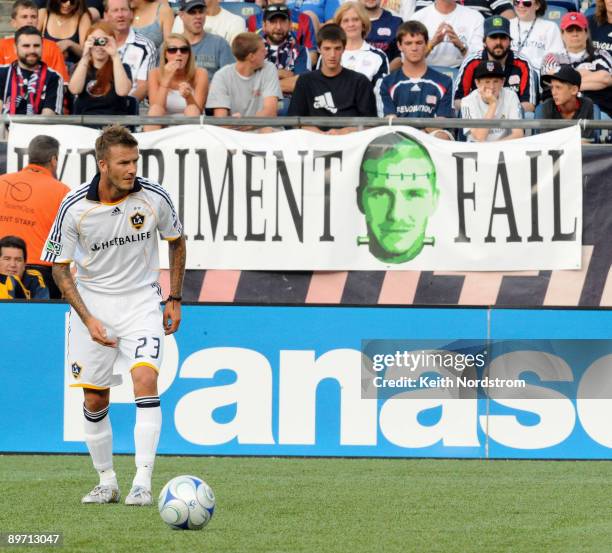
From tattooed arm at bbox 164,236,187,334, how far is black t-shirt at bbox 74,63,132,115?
5.13 meters

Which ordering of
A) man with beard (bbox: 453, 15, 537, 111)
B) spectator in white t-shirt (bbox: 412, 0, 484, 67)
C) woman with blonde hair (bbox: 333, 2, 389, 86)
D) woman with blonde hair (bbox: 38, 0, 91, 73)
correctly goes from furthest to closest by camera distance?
woman with blonde hair (bbox: 38, 0, 91, 73) → spectator in white t-shirt (bbox: 412, 0, 484, 67) → woman with blonde hair (bbox: 333, 2, 389, 86) → man with beard (bbox: 453, 15, 537, 111)

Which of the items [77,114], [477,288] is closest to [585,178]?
[477,288]

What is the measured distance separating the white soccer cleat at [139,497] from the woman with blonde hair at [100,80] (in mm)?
5936

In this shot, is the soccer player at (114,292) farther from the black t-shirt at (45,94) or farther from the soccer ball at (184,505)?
the black t-shirt at (45,94)

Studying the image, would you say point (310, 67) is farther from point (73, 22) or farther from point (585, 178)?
point (585, 178)

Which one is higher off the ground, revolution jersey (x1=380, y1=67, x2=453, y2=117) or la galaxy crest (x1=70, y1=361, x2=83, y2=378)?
revolution jersey (x1=380, y1=67, x2=453, y2=117)

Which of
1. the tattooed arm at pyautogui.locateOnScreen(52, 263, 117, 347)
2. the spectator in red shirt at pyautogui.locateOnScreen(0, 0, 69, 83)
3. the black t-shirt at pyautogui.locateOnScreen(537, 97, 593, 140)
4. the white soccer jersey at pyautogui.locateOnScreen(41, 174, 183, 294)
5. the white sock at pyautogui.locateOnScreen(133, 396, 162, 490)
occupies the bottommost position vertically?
the white sock at pyautogui.locateOnScreen(133, 396, 162, 490)

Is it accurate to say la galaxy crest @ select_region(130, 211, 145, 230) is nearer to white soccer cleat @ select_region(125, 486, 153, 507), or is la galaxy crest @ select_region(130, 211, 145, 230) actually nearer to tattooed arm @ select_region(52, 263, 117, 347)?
tattooed arm @ select_region(52, 263, 117, 347)

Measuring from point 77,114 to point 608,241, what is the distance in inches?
199

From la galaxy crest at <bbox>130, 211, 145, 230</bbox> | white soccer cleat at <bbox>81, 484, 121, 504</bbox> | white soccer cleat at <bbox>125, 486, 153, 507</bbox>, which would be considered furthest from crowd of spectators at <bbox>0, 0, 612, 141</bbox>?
white soccer cleat at <bbox>125, 486, 153, 507</bbox>

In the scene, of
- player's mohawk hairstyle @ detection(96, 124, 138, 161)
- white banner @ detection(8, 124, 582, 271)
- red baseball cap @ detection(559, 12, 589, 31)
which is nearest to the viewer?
player's mohawk hairstyle @ detection(96, 124, 138, 161)

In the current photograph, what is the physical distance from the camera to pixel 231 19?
48.1 ft

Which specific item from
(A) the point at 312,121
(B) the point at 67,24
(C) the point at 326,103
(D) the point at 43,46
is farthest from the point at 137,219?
(B) the point at 67,24

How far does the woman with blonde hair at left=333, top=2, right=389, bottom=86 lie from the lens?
1356 centimetres
